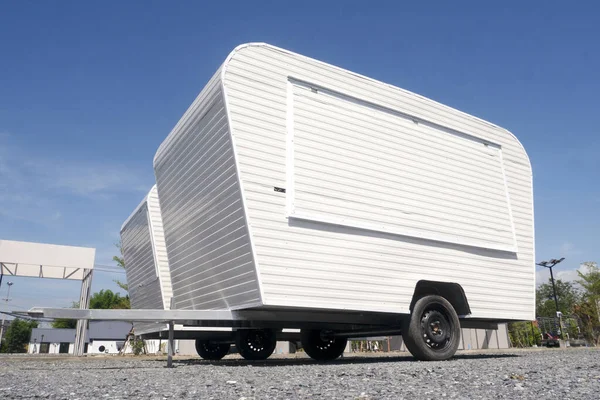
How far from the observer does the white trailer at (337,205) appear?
610cm

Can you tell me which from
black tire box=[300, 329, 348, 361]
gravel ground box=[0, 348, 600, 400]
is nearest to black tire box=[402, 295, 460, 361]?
gravel ground box=[0, 348, 600, 400]

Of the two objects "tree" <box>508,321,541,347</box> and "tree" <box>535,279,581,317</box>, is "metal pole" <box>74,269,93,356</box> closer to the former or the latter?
"tree" <box>508,321,541,347</box>

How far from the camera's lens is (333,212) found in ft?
21.4

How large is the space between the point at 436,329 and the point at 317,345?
2.96 metres

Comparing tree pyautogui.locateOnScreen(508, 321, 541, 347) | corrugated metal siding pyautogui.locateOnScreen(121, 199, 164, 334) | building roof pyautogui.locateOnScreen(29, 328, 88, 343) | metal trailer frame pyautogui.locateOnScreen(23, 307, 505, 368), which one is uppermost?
building roof pyautogui.locateOnScreen(29, 328, 88, 343)

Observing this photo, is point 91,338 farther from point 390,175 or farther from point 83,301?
point 390,175

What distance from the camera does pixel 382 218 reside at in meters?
6.96

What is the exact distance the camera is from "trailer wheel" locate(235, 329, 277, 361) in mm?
9336

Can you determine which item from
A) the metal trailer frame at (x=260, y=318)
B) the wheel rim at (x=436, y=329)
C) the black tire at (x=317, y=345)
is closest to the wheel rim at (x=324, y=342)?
the black tire at (x=317, y=345)

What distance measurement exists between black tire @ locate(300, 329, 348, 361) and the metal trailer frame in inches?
32.9

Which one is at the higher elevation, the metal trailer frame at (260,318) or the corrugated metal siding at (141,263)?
the corrugated metal siding at (141,263)

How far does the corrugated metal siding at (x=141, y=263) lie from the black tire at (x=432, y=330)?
17.5 feet

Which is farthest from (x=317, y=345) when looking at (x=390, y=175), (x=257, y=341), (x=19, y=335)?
(x=19, y=335)

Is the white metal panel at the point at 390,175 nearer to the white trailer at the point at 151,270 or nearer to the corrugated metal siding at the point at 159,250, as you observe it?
the white trailer at the point at 151,270
